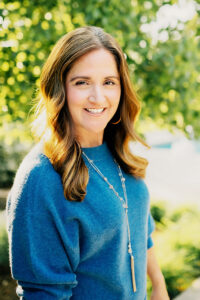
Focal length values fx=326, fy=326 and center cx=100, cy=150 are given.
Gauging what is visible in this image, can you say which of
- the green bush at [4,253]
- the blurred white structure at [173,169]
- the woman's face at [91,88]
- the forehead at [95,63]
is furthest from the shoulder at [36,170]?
the blurred white structure at [173,169]

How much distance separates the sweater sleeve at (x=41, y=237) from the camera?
3.92 feet

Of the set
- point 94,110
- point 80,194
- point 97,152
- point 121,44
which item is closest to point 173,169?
point 121,44

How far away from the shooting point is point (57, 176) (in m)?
1.29

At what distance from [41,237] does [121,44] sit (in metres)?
2.14

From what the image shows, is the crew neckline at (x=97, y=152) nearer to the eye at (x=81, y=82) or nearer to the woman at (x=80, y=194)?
the woman at (x=80, y=194)

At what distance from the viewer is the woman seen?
1.21m

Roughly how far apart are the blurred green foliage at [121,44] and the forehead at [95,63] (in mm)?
1133

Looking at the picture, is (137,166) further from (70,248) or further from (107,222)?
(70,248)

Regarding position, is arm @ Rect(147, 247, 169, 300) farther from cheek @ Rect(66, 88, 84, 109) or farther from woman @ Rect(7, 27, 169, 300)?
cheek @ Rect(66, 88, 84, 109)

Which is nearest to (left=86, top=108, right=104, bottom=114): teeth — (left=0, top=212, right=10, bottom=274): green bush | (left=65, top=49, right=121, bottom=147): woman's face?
(left=65, top=49, right=121, bottom=147): woman's face

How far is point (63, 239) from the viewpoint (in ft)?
4.01

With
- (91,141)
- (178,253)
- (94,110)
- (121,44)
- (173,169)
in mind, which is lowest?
(173,169)

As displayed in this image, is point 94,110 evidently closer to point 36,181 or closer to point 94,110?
point 94,110

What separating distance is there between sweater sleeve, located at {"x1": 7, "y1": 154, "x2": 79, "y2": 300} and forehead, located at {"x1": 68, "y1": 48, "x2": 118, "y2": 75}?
0.47 m
